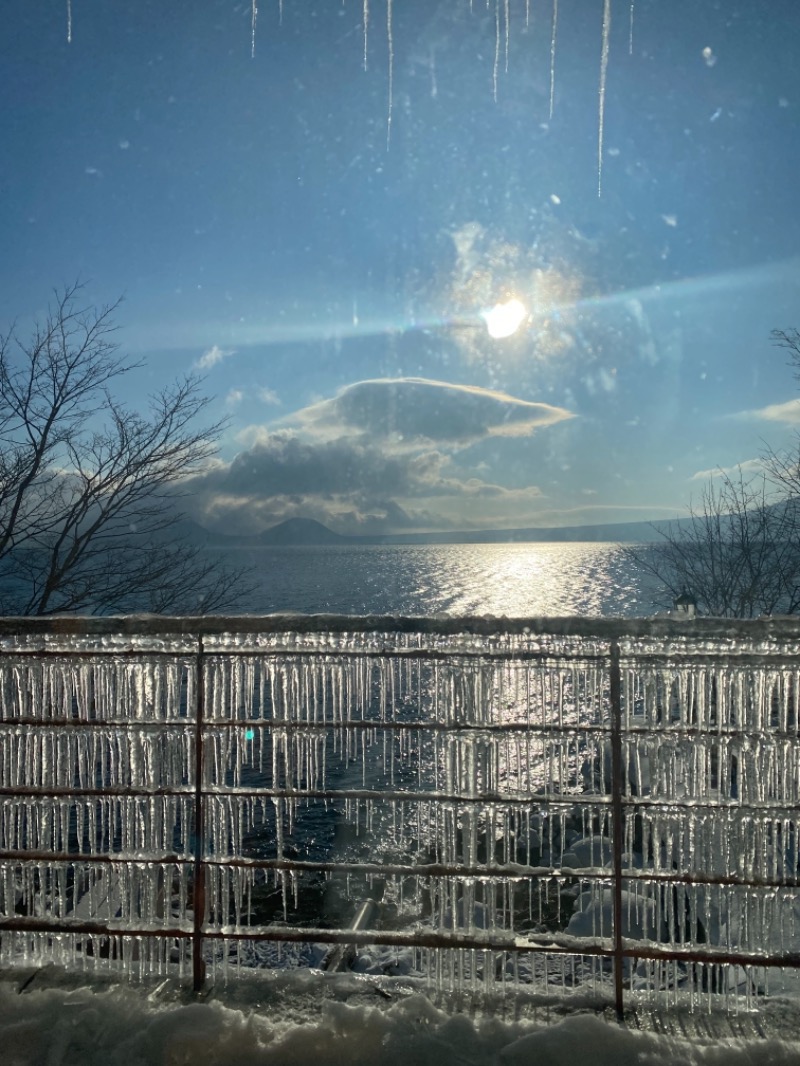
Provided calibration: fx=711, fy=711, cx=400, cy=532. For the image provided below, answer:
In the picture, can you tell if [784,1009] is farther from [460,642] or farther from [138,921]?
[138,921]

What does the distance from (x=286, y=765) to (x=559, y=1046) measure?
1.04 metres

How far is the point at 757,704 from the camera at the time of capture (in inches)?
78.9

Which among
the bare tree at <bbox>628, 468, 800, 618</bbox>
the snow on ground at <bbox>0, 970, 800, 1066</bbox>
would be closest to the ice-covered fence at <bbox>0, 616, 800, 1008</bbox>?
the snow on ground at <bbox>0, 970, 800, 1066</bbox>

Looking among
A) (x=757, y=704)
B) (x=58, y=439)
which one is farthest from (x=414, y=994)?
(x=58, y=439)

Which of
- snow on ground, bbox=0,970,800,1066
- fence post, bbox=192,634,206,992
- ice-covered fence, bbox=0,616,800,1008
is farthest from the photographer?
fence post, bbox=192,634,206,992

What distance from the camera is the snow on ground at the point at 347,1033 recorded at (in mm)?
1848

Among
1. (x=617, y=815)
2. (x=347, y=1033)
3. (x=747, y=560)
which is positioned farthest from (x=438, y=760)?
(x=747, y=560)

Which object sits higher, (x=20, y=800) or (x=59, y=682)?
(x=59, y=682)

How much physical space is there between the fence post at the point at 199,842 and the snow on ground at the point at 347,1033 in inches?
3.5

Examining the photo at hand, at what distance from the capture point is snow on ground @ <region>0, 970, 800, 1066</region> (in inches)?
72.7

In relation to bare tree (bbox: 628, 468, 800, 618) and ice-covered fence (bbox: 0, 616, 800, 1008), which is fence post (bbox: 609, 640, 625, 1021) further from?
bare tree (bbox: 628, 468, 800, 618)

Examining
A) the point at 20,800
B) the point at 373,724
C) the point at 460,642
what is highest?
the point at 460,642

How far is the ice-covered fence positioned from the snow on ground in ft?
0.47

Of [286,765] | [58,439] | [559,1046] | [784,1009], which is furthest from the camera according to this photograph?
[58,439]
